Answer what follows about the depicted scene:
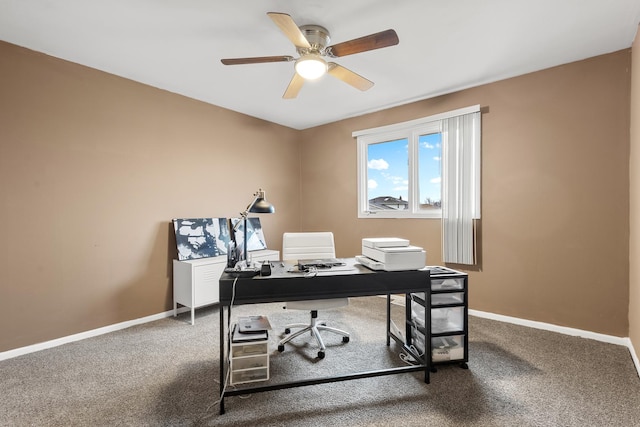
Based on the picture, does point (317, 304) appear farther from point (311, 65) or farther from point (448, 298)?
point (311, 65)

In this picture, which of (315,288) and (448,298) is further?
(448,298)

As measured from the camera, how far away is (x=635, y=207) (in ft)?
7.79

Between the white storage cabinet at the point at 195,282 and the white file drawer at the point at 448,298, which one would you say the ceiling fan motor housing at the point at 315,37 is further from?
the white storage cabinet at the point at 195,282

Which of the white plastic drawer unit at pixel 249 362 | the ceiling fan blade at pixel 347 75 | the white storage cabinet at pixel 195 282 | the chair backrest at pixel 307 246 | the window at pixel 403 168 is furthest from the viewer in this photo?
the window at pixel 403 168

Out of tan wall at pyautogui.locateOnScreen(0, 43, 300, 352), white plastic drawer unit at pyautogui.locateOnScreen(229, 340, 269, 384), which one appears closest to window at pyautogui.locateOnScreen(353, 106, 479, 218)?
tan wall at pyautogui.locateOnScreen(0, 43, 300, 352)

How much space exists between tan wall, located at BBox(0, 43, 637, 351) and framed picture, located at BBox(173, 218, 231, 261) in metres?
0.15

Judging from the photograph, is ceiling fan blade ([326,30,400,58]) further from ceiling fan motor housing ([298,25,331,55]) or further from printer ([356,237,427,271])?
printer ([356,237,427,271])

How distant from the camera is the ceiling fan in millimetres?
1882

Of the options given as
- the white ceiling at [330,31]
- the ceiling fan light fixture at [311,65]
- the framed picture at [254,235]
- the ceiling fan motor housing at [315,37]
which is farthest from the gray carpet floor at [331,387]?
the white ceiling at [330,31]

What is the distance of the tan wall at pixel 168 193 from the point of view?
2.60 metres

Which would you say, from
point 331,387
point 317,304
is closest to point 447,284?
point 317,304

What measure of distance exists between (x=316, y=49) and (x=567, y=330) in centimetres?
335

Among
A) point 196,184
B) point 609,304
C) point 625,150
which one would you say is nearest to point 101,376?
point 196,184

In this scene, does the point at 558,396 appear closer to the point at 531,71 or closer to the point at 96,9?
the point at 531,71
